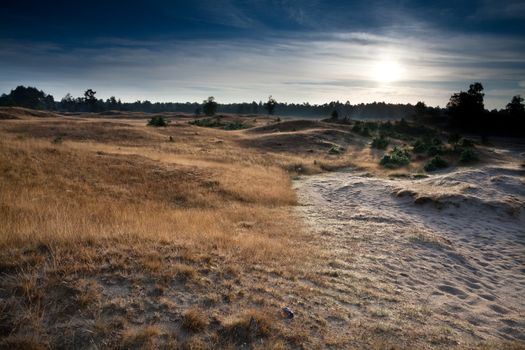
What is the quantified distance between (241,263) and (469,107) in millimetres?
Result: 74751

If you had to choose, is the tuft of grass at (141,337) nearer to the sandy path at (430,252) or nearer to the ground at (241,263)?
the ground at (241,263)

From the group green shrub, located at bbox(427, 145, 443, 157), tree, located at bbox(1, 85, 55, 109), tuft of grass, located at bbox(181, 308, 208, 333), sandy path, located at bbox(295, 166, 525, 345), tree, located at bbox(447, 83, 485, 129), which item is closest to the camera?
tuft of grass, located at bbox(181, 308, 208, 333)

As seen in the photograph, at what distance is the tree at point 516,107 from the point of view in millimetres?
78312

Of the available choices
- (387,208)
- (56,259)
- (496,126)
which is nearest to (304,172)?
(387,208)

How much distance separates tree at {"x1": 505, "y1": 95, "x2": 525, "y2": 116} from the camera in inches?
3083

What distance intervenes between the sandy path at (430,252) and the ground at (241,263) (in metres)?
0.06

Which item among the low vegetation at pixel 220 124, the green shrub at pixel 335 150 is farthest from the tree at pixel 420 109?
the green shrub at pixel 335 150

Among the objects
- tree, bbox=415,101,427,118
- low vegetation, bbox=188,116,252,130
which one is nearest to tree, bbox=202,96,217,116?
low vegetation, bbox=188,116,252,130

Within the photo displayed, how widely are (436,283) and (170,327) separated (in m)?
7.42

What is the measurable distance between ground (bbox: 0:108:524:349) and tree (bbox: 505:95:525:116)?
7687 cm

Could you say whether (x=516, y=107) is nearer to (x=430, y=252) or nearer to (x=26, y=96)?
(x=430, y=252)

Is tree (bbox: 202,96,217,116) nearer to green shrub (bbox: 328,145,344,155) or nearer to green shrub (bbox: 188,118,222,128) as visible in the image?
green shrub (bbox: 188,118,222,128)

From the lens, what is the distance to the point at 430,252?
446 inches

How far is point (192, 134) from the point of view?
47469 mm
